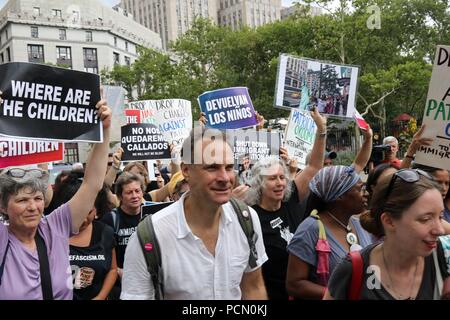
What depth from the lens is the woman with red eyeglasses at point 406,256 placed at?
81.7 inches

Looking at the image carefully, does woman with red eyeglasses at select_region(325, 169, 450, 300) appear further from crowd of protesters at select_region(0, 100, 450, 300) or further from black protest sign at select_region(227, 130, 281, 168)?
black protest sign at select_region(227, 130, 281, 168)

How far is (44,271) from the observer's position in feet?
8.81

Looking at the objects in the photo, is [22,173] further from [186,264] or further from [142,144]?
[142,144]

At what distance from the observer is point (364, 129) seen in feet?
16.5

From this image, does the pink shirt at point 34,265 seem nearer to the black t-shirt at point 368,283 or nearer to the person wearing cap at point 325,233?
the person wearing cap at point 325,233

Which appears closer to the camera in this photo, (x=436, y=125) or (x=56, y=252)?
(x=56, y=252)

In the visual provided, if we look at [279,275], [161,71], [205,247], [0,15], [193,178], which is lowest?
[279,275]

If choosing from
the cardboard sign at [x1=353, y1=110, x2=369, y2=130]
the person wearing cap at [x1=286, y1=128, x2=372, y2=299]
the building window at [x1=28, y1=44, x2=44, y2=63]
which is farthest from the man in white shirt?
the building window at [x1=28, y1=44, x2=44, y2=63]

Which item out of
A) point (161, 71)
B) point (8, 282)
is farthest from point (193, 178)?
point (161, 71)

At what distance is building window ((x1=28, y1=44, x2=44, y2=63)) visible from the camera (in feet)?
171

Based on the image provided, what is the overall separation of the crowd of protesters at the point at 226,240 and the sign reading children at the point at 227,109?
3371mm

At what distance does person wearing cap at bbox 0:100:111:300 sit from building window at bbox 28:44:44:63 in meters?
53.5

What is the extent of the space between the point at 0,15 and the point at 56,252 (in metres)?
55.7
